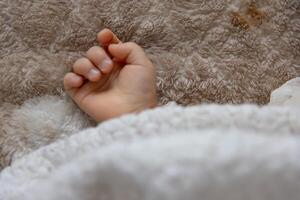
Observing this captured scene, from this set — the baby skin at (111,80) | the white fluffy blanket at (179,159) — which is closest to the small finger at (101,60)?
the baby skin at (111,80)

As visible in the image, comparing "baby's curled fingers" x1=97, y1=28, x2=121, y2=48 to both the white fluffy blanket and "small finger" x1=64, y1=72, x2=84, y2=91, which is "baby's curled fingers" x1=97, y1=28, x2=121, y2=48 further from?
the white fluffy blanket

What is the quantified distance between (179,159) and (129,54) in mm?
304

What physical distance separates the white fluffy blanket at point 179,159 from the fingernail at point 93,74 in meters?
0.13

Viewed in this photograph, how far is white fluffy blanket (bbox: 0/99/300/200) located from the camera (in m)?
0.65

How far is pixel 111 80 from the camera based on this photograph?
0.92 metres

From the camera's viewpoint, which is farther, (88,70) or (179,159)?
(88,70)

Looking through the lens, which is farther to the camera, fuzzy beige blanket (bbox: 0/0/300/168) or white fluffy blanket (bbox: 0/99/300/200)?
fuzzy beige blanket (bbox: 0/0/300/168)

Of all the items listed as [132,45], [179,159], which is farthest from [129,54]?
[179,159]

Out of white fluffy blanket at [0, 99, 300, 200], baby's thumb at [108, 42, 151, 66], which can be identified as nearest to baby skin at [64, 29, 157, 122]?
baby's thumb at [108, 42, 151, 66]

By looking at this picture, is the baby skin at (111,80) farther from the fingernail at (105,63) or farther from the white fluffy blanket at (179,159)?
the white fluffy blanket at (179,159)

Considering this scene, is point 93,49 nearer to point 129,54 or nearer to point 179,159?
point 129,54

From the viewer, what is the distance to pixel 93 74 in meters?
0.90

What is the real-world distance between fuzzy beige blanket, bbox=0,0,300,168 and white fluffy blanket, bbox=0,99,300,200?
0.17 m

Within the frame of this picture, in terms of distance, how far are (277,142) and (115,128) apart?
21 cm
